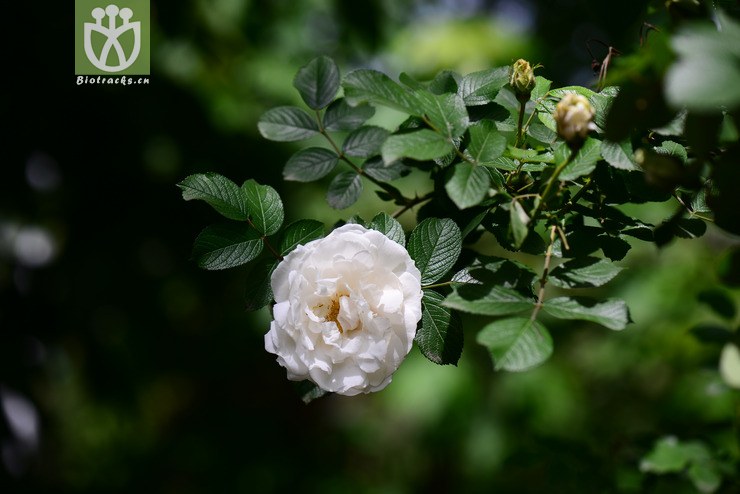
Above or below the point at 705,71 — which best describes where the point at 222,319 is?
below

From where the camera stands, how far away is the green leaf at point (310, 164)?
1.86 ft

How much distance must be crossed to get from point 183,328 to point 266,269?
1885mm

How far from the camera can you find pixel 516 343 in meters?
0.40

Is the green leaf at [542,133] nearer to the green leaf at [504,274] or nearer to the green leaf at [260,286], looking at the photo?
the green leaf at [504,274]

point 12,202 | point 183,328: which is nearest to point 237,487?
point 183,328

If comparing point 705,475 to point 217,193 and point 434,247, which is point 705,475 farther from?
point 217,193

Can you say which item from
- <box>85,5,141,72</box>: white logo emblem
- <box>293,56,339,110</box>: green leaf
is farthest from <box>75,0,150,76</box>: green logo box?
<box>293,56,339,110</box>: green leaf

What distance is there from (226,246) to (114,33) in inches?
28.2

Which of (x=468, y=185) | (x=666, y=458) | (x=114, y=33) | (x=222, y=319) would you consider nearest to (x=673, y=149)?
(x=468, y=185)

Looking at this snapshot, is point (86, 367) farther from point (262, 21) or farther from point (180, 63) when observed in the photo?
point (262, 21)

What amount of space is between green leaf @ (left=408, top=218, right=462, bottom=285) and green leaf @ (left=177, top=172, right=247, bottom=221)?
138 millimetres

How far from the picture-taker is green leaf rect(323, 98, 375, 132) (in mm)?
584

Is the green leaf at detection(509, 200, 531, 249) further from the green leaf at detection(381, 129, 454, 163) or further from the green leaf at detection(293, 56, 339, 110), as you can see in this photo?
the green leaf at detection(293, 56, 339, 110)

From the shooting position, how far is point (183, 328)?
2287 millimetres
